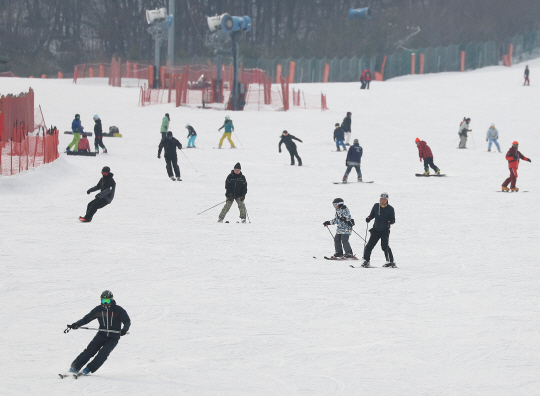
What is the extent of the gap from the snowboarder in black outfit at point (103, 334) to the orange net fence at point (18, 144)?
476 inches

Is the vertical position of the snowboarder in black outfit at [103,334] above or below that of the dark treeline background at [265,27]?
below

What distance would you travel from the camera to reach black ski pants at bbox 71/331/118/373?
7.74 m

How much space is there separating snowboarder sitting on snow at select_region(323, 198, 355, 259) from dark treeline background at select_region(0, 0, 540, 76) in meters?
47.3

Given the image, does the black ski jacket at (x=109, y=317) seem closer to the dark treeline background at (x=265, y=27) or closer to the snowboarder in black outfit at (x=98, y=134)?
the snowboarder in black outfit at (x=98, y=134)

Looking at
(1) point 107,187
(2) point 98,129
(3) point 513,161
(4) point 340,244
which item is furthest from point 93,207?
(2) point 98,129

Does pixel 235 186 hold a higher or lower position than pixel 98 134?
lower

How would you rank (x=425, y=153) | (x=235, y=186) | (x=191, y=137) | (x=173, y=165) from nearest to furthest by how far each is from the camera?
(x=235, y=186) → (x=173, y=165) → (x=425, y=153) → (x=191, y=137)

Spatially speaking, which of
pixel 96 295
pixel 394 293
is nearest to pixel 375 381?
pixel 394 293

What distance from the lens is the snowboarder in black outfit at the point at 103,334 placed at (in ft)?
25.4

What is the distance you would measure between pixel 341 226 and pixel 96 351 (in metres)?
5.82

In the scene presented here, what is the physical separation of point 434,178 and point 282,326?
14741 millimetres

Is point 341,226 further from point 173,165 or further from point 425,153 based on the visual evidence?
point 425,153

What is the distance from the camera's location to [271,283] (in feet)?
37.9

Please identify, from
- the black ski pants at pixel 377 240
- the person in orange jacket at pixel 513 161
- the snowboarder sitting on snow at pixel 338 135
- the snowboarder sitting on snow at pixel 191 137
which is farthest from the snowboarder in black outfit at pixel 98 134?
the black ski pants at pixel 377 240
